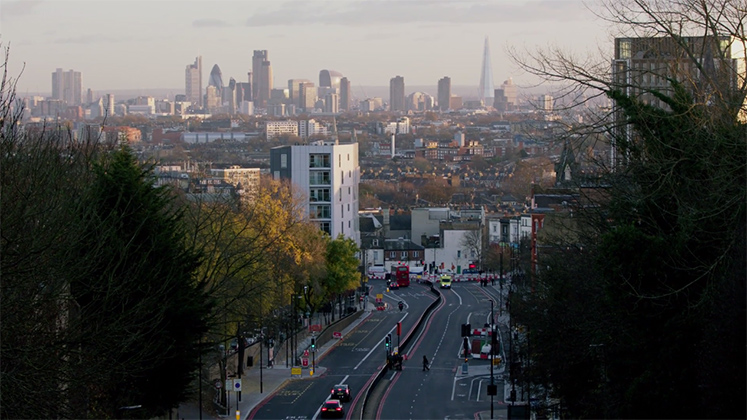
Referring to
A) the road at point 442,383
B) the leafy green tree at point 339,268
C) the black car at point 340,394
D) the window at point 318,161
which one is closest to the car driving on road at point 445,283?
the window at point 318,161

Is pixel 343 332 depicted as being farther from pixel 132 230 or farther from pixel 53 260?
pixel 53 260

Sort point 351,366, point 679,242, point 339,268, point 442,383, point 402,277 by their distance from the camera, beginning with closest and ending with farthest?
1. point 679,242
2. point 442,383
3. point 351,366
4. point 339,268
5. point 402,277

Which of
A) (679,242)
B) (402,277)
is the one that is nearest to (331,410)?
(679,242)

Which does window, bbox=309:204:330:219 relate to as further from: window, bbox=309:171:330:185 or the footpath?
the footpath

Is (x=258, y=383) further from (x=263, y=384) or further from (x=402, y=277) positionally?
(x=402, y=277)

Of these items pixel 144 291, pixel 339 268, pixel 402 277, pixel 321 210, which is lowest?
pixel 402 277

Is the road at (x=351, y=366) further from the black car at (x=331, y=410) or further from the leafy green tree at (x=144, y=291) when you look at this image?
the leafy green tree at (x=144, y=291)
